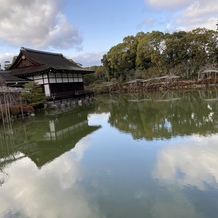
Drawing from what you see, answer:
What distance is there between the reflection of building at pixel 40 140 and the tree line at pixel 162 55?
31.8m

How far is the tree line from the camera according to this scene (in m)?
39.1

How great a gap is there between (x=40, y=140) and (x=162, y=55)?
36.2m

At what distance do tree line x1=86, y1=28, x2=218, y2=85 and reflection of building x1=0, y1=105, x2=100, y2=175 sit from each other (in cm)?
3183

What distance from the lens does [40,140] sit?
1069 cm

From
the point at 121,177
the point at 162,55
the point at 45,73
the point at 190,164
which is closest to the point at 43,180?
the point at 121,177

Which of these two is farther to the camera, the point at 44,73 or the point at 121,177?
the point at 44,73

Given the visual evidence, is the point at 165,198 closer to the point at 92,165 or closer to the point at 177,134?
the point at 92,165

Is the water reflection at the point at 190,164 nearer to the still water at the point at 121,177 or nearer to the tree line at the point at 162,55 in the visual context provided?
the still water at the point at 121,177

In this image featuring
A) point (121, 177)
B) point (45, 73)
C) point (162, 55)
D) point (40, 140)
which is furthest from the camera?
point (162, 55)

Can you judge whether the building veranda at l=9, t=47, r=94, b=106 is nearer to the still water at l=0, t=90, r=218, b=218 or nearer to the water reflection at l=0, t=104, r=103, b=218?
the water reflection at l=0, t=104, r=103, b=218

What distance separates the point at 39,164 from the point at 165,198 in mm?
4436

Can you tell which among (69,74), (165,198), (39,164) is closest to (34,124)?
(39,164)

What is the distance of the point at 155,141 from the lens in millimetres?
8477

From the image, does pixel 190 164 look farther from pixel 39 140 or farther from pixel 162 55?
Result: pixel 162 55
